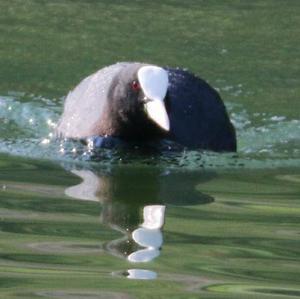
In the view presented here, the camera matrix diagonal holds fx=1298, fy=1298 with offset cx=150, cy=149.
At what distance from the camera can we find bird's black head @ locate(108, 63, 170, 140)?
7.47 metres

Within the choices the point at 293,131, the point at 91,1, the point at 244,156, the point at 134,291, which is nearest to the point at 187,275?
the point at 134,291

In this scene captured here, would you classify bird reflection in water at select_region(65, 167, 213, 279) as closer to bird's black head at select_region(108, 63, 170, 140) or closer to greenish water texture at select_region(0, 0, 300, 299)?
greenish water texture at select_region(0, 0, 300, 299)

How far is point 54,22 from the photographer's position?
11141 mm

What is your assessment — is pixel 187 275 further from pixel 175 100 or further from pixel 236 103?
pixel 236 103

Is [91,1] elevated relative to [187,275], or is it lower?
elevated

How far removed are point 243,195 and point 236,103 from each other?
2933 mm

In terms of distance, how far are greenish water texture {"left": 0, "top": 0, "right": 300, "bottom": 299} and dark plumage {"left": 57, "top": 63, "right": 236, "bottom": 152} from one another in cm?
17

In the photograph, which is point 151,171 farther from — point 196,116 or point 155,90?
point 196,116

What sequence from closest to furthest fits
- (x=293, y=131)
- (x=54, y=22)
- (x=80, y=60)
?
1. (x=293, y=131)
2. (x=80, y=60)
3. (x=54, y=22)

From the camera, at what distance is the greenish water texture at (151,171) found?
4.71 m

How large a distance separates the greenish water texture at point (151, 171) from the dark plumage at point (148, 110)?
17cm

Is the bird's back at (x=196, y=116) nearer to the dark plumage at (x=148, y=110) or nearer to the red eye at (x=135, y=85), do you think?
the dark plumage at (x=148, y=110)

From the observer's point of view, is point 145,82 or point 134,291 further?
point 145,82

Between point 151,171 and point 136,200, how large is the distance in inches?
37.2
